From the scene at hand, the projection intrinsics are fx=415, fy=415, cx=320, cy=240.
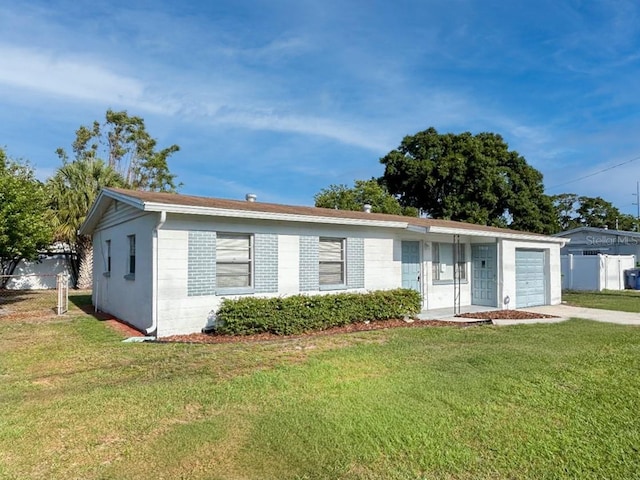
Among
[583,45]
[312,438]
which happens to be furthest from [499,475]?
[583,45]

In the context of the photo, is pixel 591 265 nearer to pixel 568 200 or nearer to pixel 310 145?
pixel 310 145

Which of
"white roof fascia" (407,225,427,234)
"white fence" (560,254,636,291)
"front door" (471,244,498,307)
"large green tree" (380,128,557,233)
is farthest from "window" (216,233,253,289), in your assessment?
"large green tree" (380,128,557,233)

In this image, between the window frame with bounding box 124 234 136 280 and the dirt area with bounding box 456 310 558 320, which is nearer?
the window frame with bounding box 124 234 136 280

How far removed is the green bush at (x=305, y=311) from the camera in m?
8.80

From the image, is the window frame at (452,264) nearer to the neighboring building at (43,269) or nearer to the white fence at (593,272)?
Result: the white fence at (593,272)

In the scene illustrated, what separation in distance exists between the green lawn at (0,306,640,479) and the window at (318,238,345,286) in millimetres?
3493

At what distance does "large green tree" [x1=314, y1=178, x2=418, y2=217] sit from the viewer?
29266 millimetres

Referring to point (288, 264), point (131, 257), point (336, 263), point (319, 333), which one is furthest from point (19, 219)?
point (319, 333)

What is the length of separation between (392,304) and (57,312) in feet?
33.3

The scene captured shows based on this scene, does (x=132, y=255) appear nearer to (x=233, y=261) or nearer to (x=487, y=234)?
(x=233, y=261)

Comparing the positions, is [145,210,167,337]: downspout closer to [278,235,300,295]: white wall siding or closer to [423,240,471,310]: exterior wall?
[278,235,300,295]: white wall siding

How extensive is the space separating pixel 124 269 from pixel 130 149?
24.6m

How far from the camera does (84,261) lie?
70.3ft

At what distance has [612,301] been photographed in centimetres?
1650
